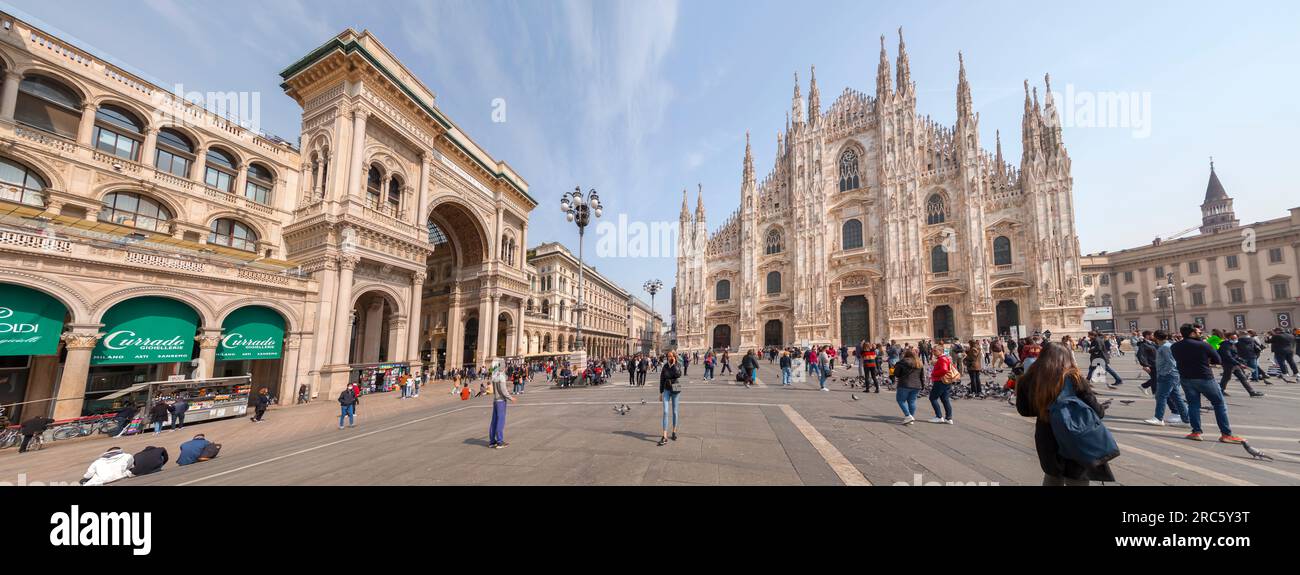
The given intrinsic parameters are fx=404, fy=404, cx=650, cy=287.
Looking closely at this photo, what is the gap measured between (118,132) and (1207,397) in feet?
108

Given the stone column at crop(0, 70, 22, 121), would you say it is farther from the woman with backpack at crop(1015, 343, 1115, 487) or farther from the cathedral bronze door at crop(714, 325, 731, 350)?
the cathedral bronze door at crop(714, 325, 731, 350)

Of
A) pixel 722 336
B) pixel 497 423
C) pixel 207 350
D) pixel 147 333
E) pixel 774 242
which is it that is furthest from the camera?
pixel 722 336

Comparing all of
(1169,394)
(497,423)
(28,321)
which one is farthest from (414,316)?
(1169,394)

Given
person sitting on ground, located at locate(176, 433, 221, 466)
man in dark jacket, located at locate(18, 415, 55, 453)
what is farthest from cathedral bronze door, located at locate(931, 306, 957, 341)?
man in dark jacket, located at locate(18, 415, 55, 453)

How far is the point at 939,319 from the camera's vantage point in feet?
108

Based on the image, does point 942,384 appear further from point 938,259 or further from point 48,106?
point 938,259

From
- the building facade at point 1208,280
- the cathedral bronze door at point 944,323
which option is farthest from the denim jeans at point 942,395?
the building facade at point 1208,280

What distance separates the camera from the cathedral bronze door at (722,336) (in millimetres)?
39188

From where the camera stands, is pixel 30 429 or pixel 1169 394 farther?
pixel 30 429

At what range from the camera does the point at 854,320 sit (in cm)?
3503

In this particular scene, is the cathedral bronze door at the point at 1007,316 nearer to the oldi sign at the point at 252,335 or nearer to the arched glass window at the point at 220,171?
the oldi sign at the point at 252,335

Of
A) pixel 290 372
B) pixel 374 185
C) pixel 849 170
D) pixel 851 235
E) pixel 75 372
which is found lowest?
pixel 290 372

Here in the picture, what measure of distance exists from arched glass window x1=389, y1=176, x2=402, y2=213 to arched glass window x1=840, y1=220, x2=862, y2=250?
113 feet
